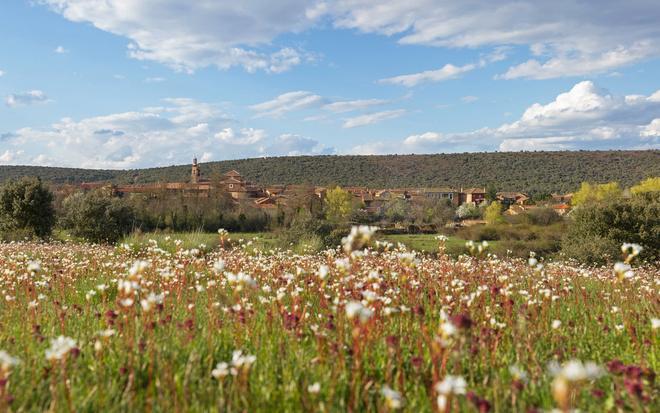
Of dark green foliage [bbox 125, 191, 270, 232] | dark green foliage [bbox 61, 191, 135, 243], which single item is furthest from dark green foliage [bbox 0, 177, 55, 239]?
dark green foliage [bbox 125, 191, 270, 232]

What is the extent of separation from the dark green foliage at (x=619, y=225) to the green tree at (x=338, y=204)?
42.4m

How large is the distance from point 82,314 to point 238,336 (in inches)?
87.4

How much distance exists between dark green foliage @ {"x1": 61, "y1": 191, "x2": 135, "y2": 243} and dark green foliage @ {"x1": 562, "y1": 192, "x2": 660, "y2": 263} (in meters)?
19.9

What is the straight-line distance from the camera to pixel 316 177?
122 m

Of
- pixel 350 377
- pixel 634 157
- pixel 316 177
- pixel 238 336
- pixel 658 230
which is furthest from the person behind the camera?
pixel 316 177

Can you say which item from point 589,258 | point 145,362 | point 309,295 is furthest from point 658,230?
point 145,362

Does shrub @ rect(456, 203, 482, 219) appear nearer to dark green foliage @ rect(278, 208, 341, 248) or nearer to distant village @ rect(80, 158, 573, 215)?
distant village @ rect(80, 158, 573, 215)

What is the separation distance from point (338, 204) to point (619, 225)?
162ft

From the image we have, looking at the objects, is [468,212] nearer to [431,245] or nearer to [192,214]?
[431,245]

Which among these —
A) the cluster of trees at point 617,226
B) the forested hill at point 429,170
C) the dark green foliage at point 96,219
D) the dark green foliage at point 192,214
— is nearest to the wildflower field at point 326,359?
the cluster of trees at point 617,226

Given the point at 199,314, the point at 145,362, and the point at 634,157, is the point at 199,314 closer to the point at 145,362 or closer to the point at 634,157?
the point at 145,362

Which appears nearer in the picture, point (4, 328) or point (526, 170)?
point (4, 328)

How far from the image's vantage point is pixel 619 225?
70.6 feet

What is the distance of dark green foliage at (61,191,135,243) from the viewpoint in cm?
2539
